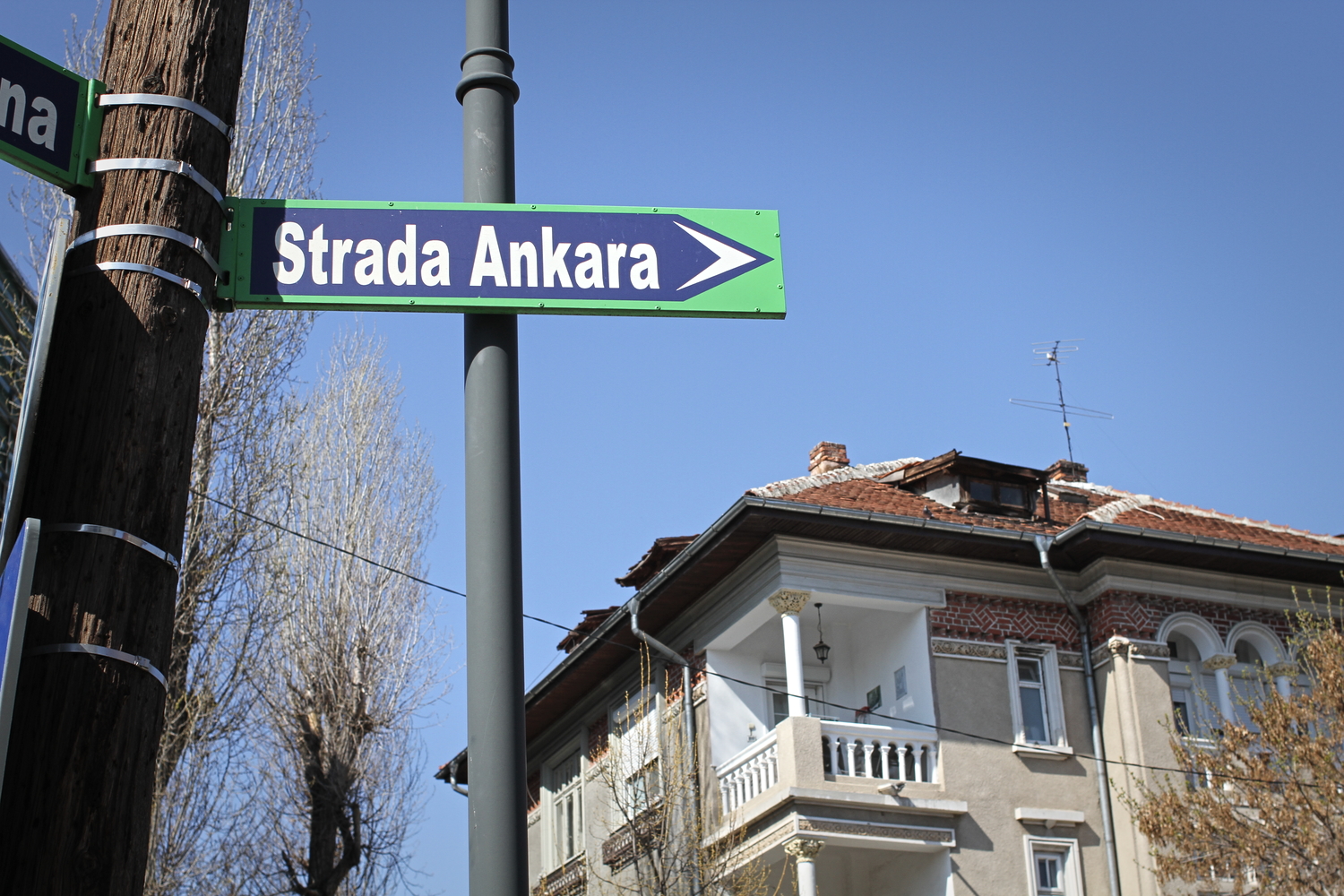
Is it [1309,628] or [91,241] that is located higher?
[1309,628]

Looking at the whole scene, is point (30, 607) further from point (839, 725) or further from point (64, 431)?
point (839, 725)

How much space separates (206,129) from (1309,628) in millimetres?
18233

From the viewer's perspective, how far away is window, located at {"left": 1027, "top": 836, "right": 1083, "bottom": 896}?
1919 centimetres

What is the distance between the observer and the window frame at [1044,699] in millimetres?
19828

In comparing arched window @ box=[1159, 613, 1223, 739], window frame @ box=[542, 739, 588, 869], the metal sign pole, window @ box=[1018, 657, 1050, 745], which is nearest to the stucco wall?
window @ box=[1018, 657, 1050, 745]

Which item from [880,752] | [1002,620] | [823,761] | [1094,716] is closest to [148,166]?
[823,761]

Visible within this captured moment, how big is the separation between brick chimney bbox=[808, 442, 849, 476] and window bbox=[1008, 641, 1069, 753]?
593 centimetres

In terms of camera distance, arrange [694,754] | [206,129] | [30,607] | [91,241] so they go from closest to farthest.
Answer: [30,607], [91,241], [206,129], [694,754]

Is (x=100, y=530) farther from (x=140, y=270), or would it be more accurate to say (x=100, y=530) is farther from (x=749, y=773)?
(x=749, y=773)

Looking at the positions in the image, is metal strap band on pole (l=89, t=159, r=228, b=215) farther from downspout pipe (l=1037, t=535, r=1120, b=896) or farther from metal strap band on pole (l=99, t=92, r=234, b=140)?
downspout pipe (l=1037, t=535, r=1120, b=896)

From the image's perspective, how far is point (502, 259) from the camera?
4.09m

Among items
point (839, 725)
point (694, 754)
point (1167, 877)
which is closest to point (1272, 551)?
point (1167, 877)

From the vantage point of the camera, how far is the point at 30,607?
303 cm

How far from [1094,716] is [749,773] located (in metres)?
4.82
